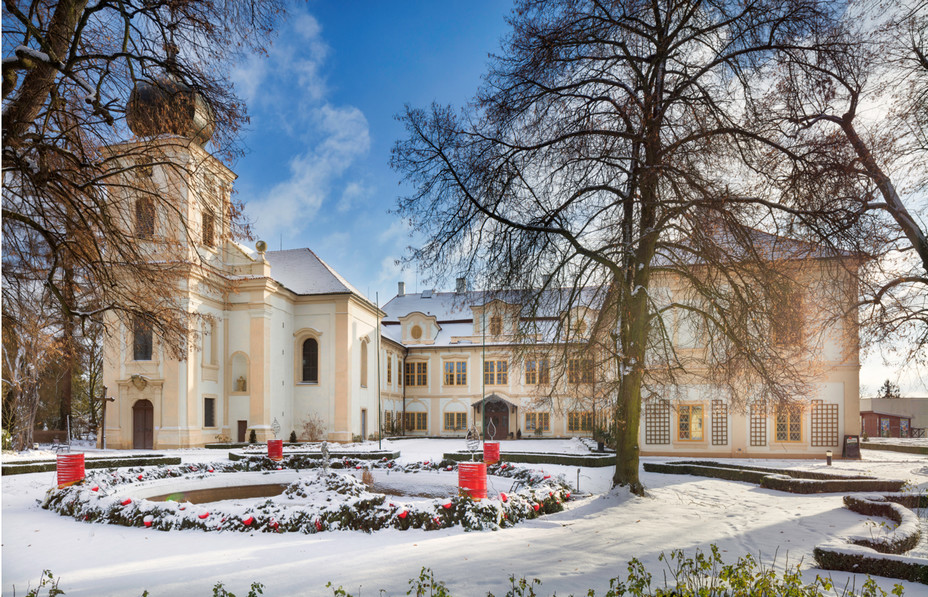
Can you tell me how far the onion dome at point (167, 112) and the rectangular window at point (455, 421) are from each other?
125ft

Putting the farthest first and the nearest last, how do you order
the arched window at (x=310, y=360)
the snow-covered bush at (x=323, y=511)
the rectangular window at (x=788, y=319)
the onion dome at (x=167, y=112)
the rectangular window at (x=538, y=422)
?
1. the rectangular window at (x=538, y=422)
2. the arched window at (x=310, y=360)
3. the rectangular window at (x=788, y=319)
4. the snow-covered bush at (x=323, y=511)
5. the onion dome at (x=167, y=112)

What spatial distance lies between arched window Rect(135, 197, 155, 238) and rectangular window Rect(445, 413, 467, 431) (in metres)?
36.4

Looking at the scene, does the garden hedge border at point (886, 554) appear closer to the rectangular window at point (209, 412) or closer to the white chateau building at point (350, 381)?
the white chateau building at point (350, 381)

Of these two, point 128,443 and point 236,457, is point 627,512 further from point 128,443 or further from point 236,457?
point 128,443

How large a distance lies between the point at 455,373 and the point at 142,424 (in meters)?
21.3

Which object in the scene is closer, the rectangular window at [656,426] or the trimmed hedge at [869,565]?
the trimmed hedge at [869,565]

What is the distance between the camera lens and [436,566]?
25.9 feet

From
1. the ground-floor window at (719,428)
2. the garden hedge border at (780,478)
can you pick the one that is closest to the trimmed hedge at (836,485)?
the garden hedge border at (780,478)

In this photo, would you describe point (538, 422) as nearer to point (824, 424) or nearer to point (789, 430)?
point (789, 430)

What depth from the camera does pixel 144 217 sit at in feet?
31.9

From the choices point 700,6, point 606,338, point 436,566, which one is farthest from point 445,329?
point 436,566

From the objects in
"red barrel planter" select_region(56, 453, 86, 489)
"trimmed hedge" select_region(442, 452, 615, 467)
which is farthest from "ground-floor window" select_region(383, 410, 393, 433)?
"red barrel planter" select_region(56, 453, 86, 489)

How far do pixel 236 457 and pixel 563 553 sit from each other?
15940 mm

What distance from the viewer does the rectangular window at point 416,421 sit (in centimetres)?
4616
